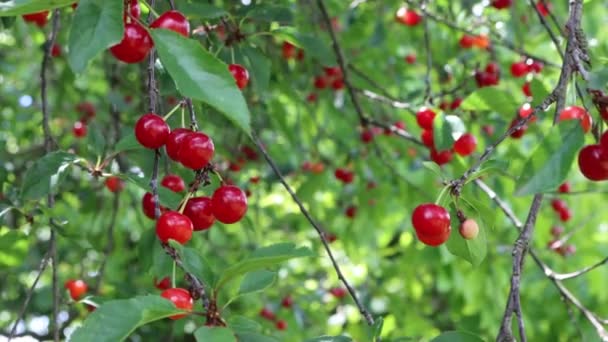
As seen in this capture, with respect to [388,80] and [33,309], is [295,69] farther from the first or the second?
[33,309]

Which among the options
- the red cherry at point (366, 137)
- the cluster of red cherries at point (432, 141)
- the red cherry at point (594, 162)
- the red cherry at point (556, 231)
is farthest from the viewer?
the red cherry at point (556, 231)

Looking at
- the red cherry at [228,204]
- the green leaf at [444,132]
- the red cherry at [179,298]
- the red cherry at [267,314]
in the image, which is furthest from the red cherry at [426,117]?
the red cherry at [267,314]

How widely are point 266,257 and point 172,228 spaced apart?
0.79 feet

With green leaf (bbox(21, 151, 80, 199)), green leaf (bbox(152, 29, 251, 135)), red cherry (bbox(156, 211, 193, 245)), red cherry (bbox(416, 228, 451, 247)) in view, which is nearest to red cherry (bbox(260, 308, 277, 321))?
green leaf (bbox(21, 151, 80, 199))

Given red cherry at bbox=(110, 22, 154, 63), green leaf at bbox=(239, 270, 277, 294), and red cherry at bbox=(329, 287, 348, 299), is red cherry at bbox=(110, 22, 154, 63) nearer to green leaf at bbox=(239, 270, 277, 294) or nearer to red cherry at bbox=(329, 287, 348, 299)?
green leaf at bbox=(239, 270, 277, 294)

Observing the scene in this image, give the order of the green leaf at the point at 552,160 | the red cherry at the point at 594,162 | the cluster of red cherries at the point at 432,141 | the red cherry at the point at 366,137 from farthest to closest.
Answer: the red cherry at the point at 366,137, the cluster of red cherries at the point at 432,141, the red cherry at the point at 594,162, the green leaf at the point at 552,160

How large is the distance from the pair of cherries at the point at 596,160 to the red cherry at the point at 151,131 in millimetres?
788

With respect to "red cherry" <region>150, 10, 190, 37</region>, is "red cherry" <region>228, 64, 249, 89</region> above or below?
above

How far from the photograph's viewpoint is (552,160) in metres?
1.20

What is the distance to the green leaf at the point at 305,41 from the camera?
2043 mm

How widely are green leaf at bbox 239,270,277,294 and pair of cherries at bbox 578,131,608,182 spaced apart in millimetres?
595

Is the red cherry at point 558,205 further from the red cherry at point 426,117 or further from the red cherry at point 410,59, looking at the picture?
the red cherry at point 426,117

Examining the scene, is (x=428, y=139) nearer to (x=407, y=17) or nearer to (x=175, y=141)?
(x=175, y=141)

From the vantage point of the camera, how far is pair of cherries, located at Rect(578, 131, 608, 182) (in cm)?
127
